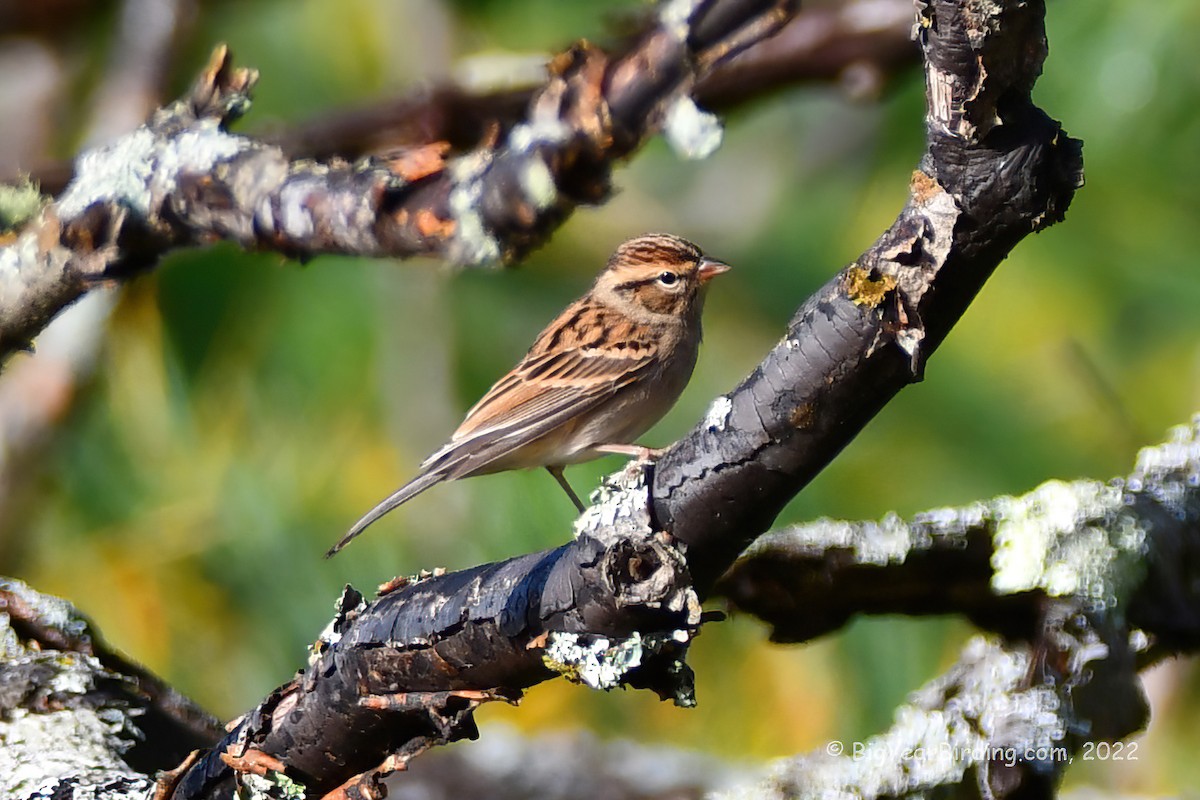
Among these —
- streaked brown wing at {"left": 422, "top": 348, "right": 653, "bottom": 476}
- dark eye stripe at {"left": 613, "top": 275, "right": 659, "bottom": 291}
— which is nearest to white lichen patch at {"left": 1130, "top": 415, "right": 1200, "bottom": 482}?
streaked brown wing at {"left": 422, "top": 348, "right": 653, "bottom": 476}

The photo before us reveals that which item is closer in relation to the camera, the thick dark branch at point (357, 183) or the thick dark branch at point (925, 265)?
the thick dark branch at point (925, 265)

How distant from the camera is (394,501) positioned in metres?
3.04

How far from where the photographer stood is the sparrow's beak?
3.93m

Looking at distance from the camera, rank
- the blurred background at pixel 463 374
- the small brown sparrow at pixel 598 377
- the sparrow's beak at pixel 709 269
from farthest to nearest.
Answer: the sparrow's beak at pixel 709 269 < the small brown sparrow at pixel 598 377 < the blurred background at pixel 463 374

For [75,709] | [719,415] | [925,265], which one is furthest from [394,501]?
[925,265]

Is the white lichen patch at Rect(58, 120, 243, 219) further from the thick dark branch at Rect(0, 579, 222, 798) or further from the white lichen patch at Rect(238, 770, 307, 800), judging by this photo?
the white lichen patch at Rect(238, 770, 307, 800)

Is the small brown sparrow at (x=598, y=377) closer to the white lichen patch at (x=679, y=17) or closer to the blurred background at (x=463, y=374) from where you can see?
the blurred background at (x=463, y=374)

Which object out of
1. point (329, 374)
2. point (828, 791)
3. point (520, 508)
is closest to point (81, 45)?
point (329, 374)

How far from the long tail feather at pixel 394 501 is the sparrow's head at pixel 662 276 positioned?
0.98m

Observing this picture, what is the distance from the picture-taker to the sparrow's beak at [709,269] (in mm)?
3926

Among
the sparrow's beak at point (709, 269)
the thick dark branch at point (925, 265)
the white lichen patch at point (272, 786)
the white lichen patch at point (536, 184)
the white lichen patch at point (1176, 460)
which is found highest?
the sparrow's beak at point (709, 269)

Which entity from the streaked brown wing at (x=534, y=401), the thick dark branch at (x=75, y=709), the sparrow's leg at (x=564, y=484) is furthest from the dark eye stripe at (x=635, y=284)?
the thick dark branch at (x=75, y=709)

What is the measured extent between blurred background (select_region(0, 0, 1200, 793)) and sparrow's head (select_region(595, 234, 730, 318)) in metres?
0.55

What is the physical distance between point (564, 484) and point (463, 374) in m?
1.81
